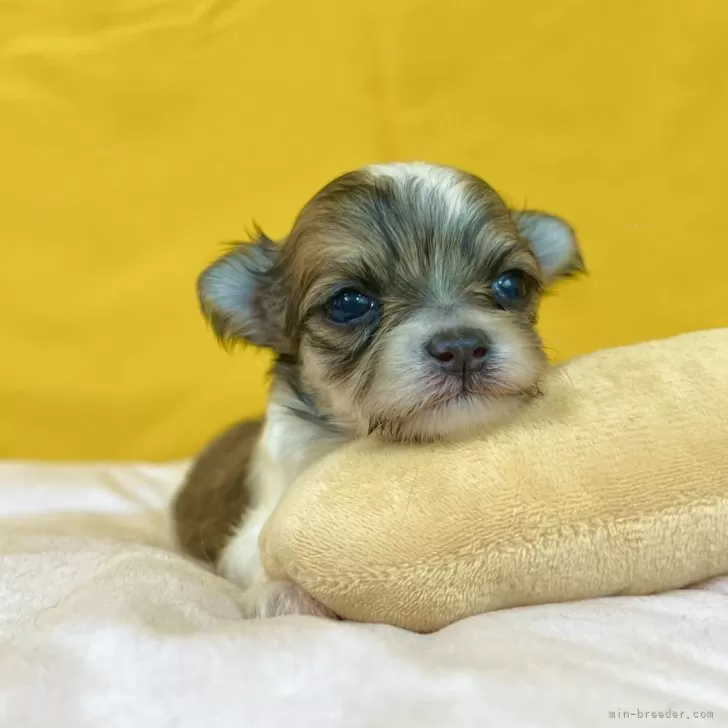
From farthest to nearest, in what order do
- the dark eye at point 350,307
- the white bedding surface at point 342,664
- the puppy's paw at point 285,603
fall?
the dark eye at point 350,307 < the puppy's paw at point 285,603 < the white bedding surface at point 342,664

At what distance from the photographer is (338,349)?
1755mm

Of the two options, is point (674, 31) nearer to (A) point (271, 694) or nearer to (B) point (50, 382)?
(B) point (50, 382)

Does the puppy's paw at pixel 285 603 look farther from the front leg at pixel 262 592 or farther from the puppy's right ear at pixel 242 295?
the puppy's right ear at pixel 242 295

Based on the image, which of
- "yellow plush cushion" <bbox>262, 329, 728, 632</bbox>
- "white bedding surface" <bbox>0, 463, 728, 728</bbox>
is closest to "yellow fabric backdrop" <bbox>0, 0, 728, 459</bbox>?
"white bedding surface" <bbox>0, 463, 728, 728</bbox>

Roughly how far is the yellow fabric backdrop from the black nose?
1713 mm

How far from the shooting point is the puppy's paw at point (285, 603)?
1.41m

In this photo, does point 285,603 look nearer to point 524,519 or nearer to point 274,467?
Result: point 524,519

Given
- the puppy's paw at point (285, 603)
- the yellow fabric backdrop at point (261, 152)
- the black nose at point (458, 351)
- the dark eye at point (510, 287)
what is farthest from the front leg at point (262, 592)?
the yellow fabric backdrop at point (261, 152)

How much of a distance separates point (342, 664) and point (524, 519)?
1.20 feet

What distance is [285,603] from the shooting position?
4.67 ft

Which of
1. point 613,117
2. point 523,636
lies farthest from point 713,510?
point 613,117

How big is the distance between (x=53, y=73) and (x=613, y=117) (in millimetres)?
2175

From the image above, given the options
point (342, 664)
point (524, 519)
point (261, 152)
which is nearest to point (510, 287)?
point (524, 519)

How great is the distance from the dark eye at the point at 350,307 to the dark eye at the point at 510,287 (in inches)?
11.4
